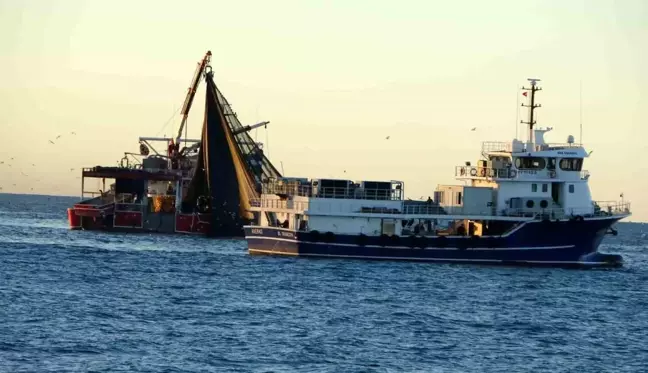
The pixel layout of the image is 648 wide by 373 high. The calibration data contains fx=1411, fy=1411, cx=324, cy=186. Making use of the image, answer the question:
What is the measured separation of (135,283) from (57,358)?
24.7 metres

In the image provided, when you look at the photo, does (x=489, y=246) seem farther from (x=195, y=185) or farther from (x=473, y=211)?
(x=195, y=185)

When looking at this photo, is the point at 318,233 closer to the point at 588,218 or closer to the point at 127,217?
the point at 588,218

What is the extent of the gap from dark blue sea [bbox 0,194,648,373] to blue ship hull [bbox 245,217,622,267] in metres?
0.85

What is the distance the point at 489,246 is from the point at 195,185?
49.7 m

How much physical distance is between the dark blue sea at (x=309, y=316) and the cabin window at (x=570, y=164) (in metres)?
6.47

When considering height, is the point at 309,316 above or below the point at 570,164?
below

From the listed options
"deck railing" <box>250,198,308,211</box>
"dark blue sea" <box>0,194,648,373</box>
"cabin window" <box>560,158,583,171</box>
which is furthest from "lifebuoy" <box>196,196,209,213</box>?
"cabin window" <box>560,158,583,171</box>

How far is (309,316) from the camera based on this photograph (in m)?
59.0

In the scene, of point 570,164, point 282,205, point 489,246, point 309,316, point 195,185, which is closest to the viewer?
point 309,316

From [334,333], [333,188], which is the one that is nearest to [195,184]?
[333,188]

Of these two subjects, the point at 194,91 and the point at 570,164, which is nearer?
the point at 570,164

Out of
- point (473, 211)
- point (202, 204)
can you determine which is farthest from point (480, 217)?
point (202, 204)

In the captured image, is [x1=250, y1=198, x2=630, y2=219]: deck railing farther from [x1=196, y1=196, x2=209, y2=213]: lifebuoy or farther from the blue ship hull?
[x1=196, y1=196, x2=209, y2=213]: lifebuoy

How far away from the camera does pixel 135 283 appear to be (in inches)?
2790
